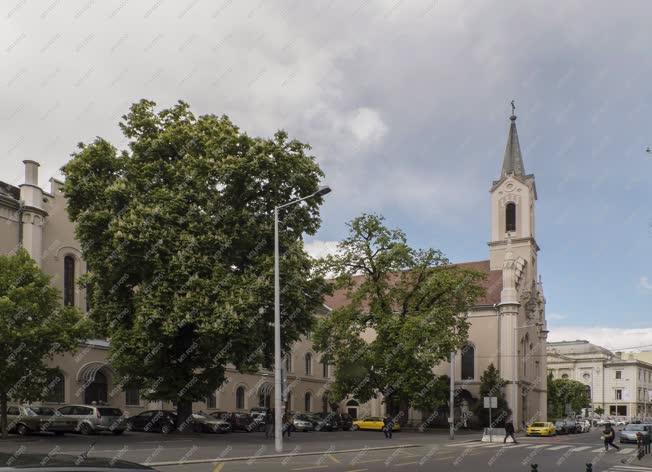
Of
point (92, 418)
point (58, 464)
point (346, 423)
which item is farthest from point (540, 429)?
point (58, 464)

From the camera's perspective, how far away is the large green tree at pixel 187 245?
91.9 feet

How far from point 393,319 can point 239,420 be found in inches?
487

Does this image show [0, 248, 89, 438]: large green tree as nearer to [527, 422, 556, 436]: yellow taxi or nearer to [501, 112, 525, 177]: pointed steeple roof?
[527, 422, 556, 436]: yellow taxi

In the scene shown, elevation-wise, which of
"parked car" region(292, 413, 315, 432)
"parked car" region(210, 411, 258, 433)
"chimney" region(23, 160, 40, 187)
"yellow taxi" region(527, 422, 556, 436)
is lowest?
"yellow taxi" region(527, 422, 556, 436)

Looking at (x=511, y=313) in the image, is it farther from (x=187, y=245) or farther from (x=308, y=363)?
(x=187, y=245)

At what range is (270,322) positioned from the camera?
1224 inches

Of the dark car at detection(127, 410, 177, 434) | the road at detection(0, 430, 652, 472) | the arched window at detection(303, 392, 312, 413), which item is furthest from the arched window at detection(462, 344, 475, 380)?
the dark car at detection(127, 410, 177, 434)

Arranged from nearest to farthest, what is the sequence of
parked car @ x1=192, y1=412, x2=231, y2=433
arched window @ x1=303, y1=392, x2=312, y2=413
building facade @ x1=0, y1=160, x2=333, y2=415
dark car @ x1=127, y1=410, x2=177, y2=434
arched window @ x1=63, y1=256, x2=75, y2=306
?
building facade @ x1=0, y1=160, x2=333, y2=415
dark car @ x1=127, y1=410, x2=177, y2=434
arched window @ x1=63, y1=256, x2=75, y2=306
parked car @ x1=192, y1=412, x2=231, y2=433
arched window @ x1=303, y1=392, x2=312, y2=413

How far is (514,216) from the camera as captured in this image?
6994 cm

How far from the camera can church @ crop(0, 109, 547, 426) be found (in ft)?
121

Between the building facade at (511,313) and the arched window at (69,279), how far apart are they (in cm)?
2850

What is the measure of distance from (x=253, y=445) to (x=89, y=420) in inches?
331

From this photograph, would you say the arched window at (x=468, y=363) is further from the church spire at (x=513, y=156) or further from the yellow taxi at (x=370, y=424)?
the church spire at (x=513, y=156)

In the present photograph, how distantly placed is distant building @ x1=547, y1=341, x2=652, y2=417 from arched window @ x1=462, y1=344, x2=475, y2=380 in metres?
73.9
